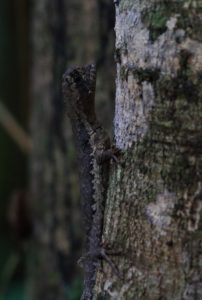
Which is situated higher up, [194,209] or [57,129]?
[57,129]

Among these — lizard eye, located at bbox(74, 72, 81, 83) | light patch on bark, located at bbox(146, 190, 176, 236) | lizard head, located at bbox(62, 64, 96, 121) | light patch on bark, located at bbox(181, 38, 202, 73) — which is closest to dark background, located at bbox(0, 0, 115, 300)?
lizard head, located at bbox(62, 64, 96, 121)

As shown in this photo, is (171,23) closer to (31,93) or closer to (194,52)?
(194,52)

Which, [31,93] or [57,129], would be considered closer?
[57,129]

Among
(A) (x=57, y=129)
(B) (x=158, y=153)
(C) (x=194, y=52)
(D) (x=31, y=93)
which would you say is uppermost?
(D) (x=31, y=93)

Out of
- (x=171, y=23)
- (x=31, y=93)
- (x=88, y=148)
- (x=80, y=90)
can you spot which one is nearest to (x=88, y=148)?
(x=88, y=148)

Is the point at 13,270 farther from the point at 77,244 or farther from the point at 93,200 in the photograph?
the point at 93,200

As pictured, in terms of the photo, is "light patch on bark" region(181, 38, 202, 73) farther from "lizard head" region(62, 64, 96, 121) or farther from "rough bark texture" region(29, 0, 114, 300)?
"rough bark texture" region(29, 0, 114, 300)

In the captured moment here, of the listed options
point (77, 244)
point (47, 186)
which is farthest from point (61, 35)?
point (77, 244)

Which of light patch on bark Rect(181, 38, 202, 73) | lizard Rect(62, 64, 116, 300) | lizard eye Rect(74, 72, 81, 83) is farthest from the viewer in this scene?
lizard eye Rect(74, 72, 81, 83)

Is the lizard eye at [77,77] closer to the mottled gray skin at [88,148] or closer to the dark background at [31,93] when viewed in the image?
the mottled gray skin at [88,148]
